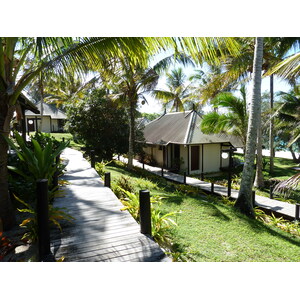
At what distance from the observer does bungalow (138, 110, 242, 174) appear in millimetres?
16391

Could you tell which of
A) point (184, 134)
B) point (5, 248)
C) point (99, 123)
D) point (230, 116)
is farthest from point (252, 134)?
point (99, 123)

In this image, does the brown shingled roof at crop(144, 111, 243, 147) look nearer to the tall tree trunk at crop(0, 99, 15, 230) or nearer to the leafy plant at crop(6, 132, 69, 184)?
the leafy plant at crop(6, 132, 69, 184)

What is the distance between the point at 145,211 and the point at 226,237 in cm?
241

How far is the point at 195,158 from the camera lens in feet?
55.4

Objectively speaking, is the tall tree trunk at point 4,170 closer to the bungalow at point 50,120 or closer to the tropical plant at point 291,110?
the tropical plant at point 291,110

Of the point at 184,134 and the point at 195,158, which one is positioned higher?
the point at 184,134

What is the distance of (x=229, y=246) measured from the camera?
4.93 meters

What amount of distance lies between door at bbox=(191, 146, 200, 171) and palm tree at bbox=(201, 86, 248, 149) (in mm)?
4340

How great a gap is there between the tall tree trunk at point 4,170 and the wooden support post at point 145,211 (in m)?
2.42

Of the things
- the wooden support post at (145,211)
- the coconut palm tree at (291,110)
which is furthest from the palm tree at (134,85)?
the wooden support post at (145,211)

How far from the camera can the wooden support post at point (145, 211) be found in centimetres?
411

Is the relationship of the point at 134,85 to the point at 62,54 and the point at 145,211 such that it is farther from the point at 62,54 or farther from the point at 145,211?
the point at 145,211
